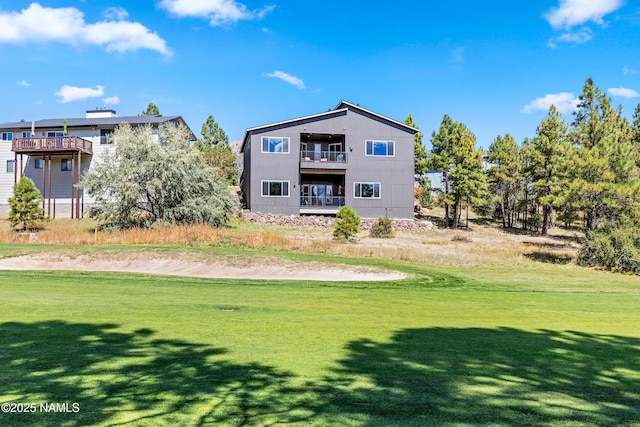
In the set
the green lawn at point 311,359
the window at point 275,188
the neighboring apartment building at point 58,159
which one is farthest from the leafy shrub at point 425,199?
the green lawn at point 311,359

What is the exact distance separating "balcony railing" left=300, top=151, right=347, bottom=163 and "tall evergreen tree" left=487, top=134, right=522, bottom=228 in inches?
755

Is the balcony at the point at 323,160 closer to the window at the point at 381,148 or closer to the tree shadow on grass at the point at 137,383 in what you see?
the window at the point at 381,148

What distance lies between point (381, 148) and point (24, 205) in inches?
1139

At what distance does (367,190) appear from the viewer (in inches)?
1682

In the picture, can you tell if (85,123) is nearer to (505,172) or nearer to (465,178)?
(465,178)

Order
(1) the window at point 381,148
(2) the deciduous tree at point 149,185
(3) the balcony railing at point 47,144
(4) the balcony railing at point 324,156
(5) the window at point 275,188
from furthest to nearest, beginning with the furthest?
(1) the window at point 381,148
(4) the balcony railing at point 324,156
(5) the window at point 275,188
(3) the balcony railing at point 47,144
(2) the deciduous tree at point 149,185

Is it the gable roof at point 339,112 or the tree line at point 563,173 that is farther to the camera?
the gable roof at point 339,112

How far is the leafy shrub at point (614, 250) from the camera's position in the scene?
21484 mm

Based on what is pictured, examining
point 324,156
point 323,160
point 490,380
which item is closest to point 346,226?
point 323,160

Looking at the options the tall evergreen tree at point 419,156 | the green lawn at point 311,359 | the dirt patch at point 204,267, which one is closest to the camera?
the green lawn at point 311,359

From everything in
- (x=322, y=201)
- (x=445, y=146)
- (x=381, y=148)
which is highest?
(x=445, y=146)

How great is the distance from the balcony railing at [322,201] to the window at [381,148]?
17.2ft

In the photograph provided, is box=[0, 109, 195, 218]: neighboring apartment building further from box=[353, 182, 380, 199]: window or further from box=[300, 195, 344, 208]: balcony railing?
box=[353, 182, 380, 199]: window

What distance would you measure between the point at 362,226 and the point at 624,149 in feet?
65.5
